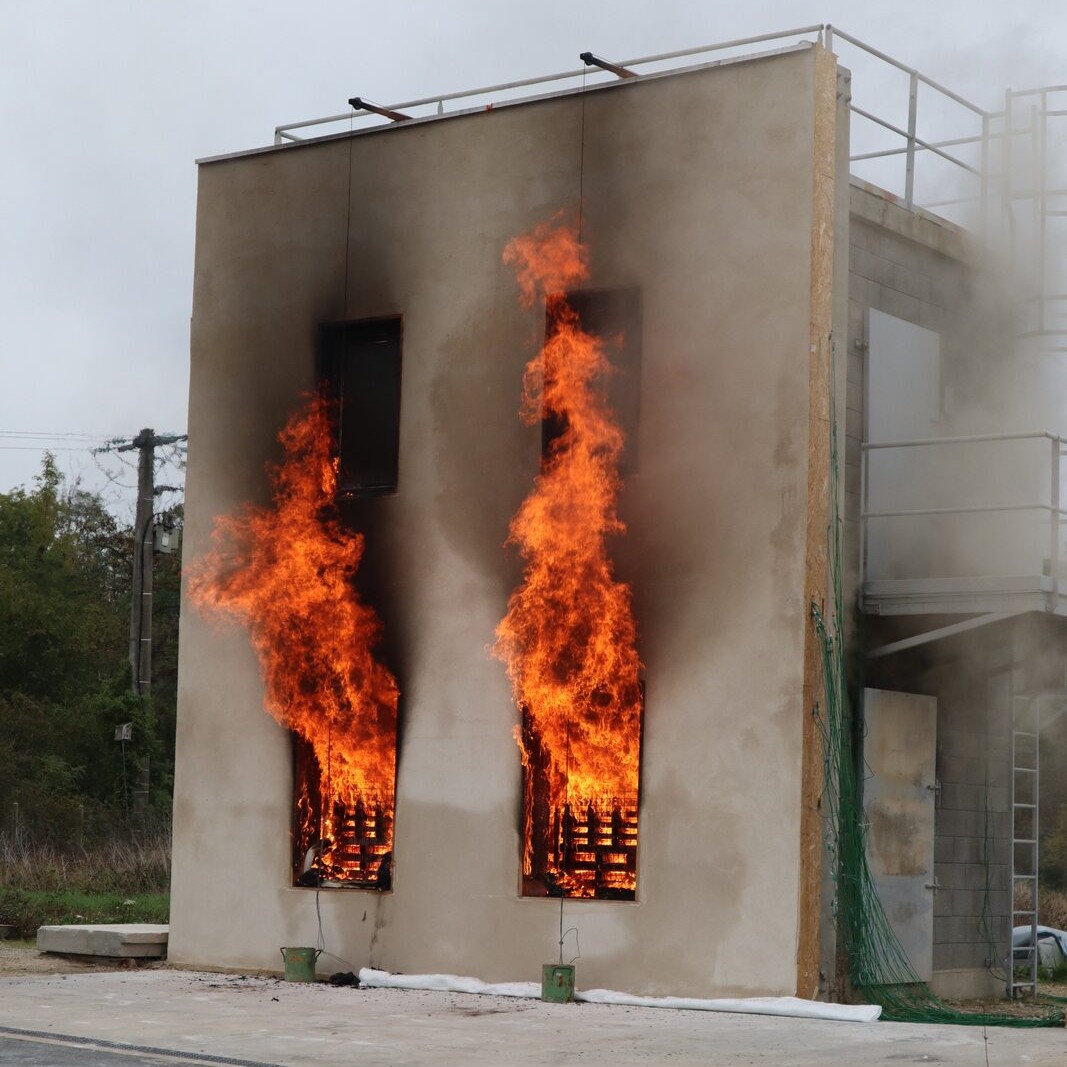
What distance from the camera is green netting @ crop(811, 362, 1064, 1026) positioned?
15.6 meters

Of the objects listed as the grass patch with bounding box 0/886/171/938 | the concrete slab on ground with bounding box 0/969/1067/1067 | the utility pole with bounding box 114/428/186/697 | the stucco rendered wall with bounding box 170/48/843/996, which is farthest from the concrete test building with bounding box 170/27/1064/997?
the utility pole with bounding box 114/428/186/697

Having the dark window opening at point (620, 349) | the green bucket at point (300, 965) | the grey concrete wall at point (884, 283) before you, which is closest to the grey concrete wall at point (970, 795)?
the grey concrete wall at point (884, 283)

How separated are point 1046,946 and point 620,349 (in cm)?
885

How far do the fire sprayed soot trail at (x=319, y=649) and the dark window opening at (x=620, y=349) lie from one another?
8.60 ft

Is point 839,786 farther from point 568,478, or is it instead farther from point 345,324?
point 345,324

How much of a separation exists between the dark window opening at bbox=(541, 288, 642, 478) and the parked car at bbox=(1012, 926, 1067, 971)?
23.5ft

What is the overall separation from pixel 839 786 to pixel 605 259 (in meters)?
5.11

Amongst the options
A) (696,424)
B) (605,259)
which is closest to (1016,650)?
(696,424)

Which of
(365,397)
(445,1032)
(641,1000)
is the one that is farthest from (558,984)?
(365,397)

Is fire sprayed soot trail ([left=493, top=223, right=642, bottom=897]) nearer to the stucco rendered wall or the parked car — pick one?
the stucco rendered wall

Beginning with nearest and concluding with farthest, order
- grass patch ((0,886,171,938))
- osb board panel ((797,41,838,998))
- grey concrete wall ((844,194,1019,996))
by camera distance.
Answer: osb board panel ((797,41,838,998)), grey concrete wall ((844,194,1019,996)), grass patch ((0,886,171,938))

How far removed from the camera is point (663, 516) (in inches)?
644

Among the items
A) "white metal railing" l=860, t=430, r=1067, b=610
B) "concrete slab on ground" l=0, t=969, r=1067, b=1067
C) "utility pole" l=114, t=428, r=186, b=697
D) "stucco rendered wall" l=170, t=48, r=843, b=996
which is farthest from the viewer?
"utility pole" l=114, t=428, r=186, b=697

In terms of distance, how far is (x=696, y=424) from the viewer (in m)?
16.3
